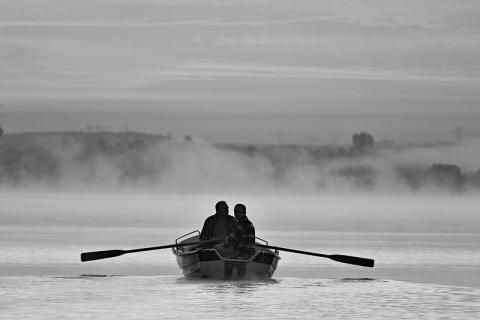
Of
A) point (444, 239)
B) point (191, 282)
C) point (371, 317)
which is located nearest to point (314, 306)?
point (371, 317)

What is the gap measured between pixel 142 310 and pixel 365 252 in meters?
30.5

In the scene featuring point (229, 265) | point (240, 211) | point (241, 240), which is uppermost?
point (240, 211)

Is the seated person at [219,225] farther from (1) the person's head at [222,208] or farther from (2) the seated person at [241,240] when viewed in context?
(2) the seated person at [241,240]

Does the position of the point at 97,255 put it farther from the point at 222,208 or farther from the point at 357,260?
the point at 357,260

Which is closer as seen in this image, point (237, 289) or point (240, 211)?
→ point (237, 289)

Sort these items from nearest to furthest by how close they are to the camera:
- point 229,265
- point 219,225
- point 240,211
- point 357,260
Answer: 1. point 240,211
2. point 229,265
3. point 219,225
4. point 357,260

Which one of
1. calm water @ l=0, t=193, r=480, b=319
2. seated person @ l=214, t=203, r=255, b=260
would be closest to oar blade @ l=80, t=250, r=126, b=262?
calm water @ l=0, t=193, r=480, b=319

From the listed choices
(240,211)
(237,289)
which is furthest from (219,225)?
(237,289)

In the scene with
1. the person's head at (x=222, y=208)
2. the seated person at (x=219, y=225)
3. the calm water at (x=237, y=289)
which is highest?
the person's head at (x=222, y=208)

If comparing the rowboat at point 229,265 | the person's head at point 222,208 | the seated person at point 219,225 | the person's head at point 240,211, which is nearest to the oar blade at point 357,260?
the rowboat at point 229,265

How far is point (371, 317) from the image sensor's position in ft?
90.2

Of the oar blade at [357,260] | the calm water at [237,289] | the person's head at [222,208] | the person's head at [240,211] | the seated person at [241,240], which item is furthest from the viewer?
the oar blade at [357,260]

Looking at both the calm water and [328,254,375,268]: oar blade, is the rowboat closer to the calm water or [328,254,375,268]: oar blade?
the calm water

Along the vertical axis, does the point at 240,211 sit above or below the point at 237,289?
above
